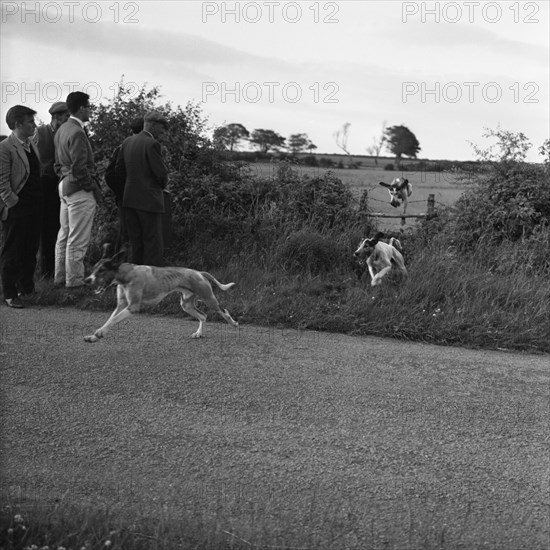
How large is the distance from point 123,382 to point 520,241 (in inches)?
315

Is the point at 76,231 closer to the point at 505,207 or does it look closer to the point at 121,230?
the point at 121,230

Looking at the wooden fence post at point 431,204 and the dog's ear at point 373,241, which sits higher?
the wooden fence post at point 431,204

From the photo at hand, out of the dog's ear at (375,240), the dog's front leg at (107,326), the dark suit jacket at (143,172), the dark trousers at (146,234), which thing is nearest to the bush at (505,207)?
the dog's ear at (375,240)

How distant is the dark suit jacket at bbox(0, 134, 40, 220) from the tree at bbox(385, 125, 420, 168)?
14.6 m

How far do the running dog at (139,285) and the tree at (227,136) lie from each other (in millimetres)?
6050

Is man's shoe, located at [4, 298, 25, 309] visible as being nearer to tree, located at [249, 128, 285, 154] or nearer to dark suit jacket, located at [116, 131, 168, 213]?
dark suit jacket, located at [116, 131, 168, 213]

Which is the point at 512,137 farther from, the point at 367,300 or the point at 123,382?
the point at 123,382

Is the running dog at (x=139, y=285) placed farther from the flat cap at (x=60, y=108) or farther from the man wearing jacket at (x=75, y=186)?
the flat cap at (x=60, y=108)

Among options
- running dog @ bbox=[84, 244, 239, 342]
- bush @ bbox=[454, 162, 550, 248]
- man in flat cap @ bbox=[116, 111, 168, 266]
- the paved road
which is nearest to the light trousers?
man in flat cap @ bbox=[116, 111, 168, 266]

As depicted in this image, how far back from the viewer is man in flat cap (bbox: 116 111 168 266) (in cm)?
909

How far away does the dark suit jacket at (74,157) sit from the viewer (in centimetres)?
901

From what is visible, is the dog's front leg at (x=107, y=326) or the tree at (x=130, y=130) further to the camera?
the tree at (x=130, y=130)

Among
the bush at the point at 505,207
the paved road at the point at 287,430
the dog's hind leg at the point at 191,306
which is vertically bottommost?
the paved road at the point at 287,430

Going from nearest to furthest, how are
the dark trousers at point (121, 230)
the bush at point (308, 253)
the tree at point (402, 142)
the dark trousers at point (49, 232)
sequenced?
1. the dark trousers at point (121, 230)
2. the dark trousers at point (49, 232)
3. the bush at point (308, 253)
4. the tree at point (402, 142)
